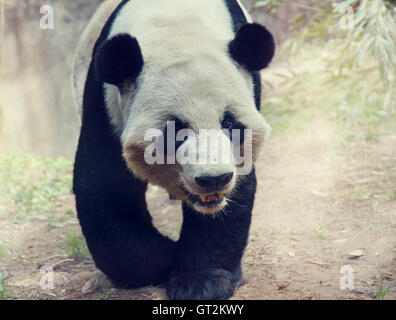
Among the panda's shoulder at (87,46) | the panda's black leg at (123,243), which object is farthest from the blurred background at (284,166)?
the panda's shoulder at (87,46)

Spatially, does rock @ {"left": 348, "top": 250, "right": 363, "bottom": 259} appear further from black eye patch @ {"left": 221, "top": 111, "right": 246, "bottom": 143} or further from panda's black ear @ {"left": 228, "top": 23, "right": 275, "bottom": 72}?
panda's black ear @ {"left": 228, "top": 23, "right": 275, "bottom": 72}

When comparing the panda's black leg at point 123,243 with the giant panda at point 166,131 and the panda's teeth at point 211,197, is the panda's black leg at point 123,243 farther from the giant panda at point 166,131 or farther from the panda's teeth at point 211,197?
the panda's teeth at point 211,197

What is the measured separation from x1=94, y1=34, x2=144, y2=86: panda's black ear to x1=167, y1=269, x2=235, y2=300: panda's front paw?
116cm

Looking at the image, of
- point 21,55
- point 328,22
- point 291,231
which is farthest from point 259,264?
point 21,55

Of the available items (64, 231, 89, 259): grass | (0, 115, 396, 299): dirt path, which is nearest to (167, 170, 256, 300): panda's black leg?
(0, 115, 396, 299): dirt path

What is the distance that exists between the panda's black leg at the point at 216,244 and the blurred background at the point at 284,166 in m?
0.15

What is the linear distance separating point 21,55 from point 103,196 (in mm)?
4739

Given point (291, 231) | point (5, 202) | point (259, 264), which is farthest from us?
point (5, 202)

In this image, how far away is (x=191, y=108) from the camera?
2.68 meters

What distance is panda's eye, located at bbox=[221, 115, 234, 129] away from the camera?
2.79 m

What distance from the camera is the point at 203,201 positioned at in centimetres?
284

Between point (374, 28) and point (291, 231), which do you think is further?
point (374, 28)

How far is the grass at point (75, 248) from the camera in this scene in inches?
159

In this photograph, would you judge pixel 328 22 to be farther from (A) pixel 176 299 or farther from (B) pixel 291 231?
(A) pixel 176 299
